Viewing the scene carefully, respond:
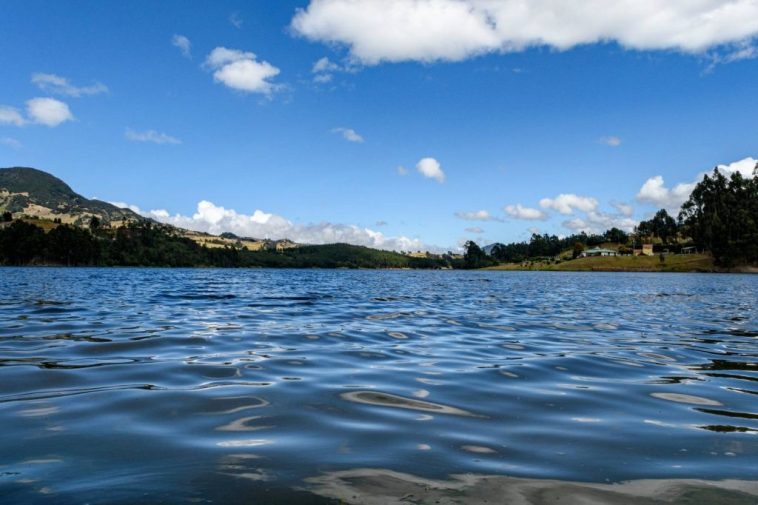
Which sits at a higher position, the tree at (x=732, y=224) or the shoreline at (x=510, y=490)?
the tree at (x=732, y=224)

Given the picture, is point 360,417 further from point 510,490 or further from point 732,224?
point 732,224

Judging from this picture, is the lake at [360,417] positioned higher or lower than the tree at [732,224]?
lower

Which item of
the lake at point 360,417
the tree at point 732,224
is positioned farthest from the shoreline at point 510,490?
the tree at point 732,224

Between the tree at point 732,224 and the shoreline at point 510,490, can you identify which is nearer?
the shoreline at point 510,490

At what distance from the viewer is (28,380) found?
941 centimetres

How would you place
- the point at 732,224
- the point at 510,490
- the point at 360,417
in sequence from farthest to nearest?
the point at 732,224 < the point at 360,417 < the point at 510,490

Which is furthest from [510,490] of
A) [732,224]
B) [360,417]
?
[732,224]

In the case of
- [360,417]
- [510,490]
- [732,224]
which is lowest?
[360,417]

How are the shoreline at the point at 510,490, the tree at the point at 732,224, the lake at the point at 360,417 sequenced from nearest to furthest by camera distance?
the shoreline at the point at 510,490
the lake at the point at 360,417
the tree at the point at 732,224

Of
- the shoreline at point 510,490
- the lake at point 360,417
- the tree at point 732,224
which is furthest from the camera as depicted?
the tree at point 732,224

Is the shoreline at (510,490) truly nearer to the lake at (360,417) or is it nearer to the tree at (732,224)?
the lake at (360,417)

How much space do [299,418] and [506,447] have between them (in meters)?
3.03

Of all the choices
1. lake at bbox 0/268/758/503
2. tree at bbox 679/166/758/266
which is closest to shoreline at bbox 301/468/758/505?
lake at bbox 0/268/758/503

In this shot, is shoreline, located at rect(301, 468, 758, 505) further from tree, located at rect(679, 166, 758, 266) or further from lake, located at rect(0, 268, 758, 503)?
tree, located at rect(679, 166, 758, 266)
